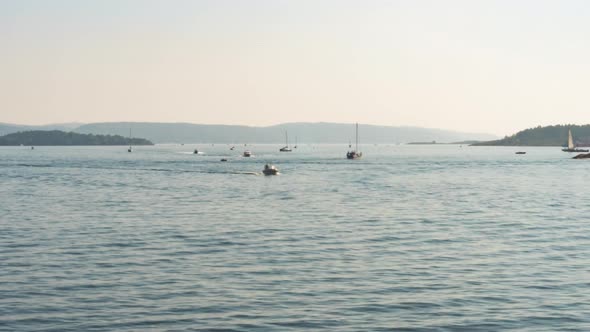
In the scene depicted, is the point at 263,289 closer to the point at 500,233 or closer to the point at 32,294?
the point at 32,294

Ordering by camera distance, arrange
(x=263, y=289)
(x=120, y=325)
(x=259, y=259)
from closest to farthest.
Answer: (x=120, y=325)
(x=263, y=289)
(x=259, y=259)

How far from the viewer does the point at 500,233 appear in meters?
49.7

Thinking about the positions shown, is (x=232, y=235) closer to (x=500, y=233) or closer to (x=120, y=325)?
(x=500, y=233)

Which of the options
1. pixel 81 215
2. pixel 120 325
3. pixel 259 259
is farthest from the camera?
pixel 81 215

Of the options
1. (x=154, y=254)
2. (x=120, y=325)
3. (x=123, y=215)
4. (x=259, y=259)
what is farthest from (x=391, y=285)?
(x=123, y=215)

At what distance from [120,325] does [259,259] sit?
46.9ft

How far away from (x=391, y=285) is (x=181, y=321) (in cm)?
1014

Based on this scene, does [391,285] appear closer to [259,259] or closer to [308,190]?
[259,259]

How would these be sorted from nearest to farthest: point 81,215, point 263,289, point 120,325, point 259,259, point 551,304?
1. point 120,325
2. point 551,304
3. point 263,289
4. point 259,259
5. point 81,215

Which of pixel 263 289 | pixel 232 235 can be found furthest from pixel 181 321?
pixel 232 235

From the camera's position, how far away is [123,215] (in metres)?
62.8

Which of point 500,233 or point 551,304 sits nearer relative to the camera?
point 551,304

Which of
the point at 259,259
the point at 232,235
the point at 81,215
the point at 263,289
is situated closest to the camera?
the point at 263,289

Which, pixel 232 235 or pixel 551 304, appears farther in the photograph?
pixel 232 235
